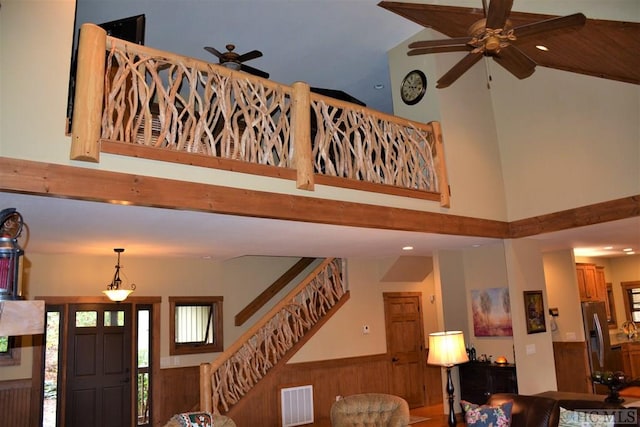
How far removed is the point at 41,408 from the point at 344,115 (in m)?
5.60

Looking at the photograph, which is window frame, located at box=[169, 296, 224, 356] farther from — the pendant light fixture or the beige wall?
the beige wall

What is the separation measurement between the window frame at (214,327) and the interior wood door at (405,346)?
2907 millimetres

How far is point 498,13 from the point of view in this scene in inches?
145

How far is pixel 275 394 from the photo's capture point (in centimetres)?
778

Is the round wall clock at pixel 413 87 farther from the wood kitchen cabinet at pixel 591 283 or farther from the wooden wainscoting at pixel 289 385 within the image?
the wood kitchen cabinet at pixel 591 283

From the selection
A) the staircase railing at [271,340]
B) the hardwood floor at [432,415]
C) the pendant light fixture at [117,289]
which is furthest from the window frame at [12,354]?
the hardwood floor at [432,415]

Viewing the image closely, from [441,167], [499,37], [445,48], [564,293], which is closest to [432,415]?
[564,293]

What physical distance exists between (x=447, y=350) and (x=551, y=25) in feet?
11.3

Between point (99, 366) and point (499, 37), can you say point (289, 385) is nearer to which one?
point (99, 366)

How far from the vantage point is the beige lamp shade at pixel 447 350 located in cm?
571

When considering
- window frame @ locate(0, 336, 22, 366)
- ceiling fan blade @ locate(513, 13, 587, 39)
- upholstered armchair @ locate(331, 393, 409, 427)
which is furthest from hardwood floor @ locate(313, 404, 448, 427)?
ceiling fan blade @ locate(513, 13, 587, 39)

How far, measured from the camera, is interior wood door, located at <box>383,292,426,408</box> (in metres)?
9.34

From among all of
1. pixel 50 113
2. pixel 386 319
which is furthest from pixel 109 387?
pixel 50 113

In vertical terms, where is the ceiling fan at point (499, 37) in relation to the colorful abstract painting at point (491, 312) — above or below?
above
